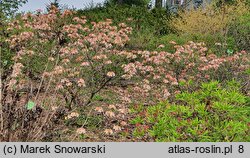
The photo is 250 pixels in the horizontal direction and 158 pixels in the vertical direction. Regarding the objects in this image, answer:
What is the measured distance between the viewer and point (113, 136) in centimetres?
727

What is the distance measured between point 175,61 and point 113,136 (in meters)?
3.12

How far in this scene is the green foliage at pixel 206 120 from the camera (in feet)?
15.0

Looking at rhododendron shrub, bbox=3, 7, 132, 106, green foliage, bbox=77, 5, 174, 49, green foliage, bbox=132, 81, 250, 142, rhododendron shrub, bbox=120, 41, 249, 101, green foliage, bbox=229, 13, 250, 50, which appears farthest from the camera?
green foliage, bbox=77, 5, 174, 49

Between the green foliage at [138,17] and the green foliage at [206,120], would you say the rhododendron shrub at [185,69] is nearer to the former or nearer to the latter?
the green foliage at [206,120]

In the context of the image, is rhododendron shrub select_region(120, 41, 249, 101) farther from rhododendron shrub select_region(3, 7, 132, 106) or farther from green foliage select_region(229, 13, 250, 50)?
green foliage select_region(229, 13, 250, 50)

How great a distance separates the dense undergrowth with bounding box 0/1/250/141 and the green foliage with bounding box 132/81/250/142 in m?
0.01

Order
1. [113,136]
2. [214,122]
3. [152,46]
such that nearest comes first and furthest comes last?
[214,122] → [113,136] → [152,46]

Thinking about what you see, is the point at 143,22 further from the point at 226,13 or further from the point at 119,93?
the point at 119,93

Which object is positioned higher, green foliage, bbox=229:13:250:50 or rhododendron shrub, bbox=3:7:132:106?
green foliage, bbox=229:13:250:50

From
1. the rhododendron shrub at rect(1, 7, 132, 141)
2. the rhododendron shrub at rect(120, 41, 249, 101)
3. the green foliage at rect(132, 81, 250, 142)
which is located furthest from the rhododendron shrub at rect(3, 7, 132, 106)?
the green foliage at rect(132, 81, 250, 142)

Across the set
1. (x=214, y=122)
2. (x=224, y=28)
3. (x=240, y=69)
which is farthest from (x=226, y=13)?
(x=214, y=122)

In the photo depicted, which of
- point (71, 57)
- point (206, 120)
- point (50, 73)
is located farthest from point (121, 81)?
point (206, 120)

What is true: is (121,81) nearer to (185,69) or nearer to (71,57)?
(185,69)

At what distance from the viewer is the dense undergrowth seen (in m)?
4.81
